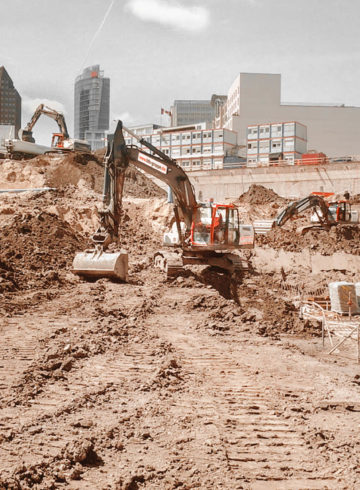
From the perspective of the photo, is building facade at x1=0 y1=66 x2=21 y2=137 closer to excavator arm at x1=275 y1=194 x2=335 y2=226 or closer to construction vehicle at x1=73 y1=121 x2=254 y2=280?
excavator arm at x1=275 y1=194 x2=335 y2=226

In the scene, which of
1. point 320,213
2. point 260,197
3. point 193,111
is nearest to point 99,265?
point 320,213

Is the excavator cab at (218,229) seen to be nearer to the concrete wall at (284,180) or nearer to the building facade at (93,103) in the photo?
A: the concrete wall at (284,180)

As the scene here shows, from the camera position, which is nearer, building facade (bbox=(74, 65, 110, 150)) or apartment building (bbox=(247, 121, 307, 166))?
apartment building (bbox=(247, 121, 307, 166))

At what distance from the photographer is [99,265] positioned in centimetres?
1355

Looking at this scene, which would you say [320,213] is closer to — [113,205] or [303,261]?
[303,261]

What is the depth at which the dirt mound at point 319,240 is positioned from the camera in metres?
24.9

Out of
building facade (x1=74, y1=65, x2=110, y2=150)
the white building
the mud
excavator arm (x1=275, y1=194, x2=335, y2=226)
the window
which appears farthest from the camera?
building facade (x1=74, y1=65, x2=110, y2=150)

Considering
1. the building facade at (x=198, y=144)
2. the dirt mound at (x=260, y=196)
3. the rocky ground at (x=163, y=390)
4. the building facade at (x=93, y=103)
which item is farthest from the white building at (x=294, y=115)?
the building facade at (x=93, y=103)

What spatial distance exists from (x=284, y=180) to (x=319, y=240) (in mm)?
11775

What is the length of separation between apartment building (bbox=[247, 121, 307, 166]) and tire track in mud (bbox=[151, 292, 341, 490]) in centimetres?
4807

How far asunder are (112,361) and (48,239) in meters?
12.3

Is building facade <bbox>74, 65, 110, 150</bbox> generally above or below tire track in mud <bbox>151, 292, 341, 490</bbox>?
above

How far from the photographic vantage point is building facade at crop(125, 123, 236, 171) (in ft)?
205

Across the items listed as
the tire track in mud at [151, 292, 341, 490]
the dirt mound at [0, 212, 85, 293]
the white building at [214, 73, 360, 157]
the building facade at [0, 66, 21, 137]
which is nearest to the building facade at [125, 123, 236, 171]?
the white building at [214, 73, 360, 157]
